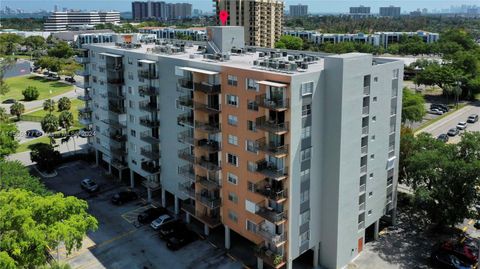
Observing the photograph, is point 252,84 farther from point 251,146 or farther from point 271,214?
point 271,214

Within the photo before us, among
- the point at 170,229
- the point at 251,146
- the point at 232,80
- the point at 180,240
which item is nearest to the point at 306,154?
the point at 251,146

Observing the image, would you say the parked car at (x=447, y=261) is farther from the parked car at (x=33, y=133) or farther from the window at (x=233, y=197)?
the parked car at (x=33, y=133)

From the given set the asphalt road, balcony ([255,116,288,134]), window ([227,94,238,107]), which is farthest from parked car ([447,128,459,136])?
balcony ([255,116,288,134])

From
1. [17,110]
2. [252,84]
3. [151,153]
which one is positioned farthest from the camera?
[17,110]

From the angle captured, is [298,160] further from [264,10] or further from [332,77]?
[264,10]

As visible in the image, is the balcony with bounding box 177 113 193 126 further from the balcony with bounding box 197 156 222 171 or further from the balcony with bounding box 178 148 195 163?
the balcony with bounding box 197 156 222 171

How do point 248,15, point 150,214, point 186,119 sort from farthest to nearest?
point 248,15 → point 150,214 → point 186,119
